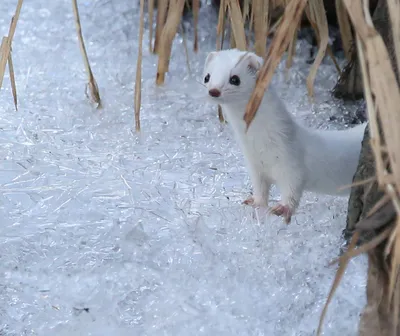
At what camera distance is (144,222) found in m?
1.34

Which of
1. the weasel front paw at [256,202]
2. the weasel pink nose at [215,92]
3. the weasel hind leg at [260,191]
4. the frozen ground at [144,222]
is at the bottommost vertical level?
the frozen ground at [144,222]

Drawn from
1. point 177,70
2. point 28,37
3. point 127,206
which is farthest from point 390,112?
point 28,37

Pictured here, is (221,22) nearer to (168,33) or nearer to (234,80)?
(168,33)

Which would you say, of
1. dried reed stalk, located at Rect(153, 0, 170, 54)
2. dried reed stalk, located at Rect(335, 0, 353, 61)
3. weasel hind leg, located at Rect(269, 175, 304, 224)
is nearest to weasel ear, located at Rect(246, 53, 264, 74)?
weasel hind leg, located at Rect(269, 175, 304, 224)

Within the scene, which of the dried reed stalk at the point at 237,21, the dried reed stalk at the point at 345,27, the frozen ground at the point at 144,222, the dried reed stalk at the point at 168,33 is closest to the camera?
the frozen ground at the point at 144,222

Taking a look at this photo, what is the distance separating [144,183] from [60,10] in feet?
2.88

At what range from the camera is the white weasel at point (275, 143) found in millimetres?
1211

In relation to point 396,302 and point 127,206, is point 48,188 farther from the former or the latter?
point 396,302

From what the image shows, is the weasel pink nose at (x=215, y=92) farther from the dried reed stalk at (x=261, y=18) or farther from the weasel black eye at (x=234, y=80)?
the dried reed stalk at (x=261, y=18)

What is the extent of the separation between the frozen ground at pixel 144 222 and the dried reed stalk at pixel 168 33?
0.06m

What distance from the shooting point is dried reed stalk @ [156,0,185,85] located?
5.22ft

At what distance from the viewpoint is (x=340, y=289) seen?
115 cm

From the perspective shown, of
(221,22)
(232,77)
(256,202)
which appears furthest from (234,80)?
(221,22)

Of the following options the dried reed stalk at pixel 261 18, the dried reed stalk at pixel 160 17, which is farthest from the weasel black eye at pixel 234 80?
the dried reed stalk at pixel 160 17
